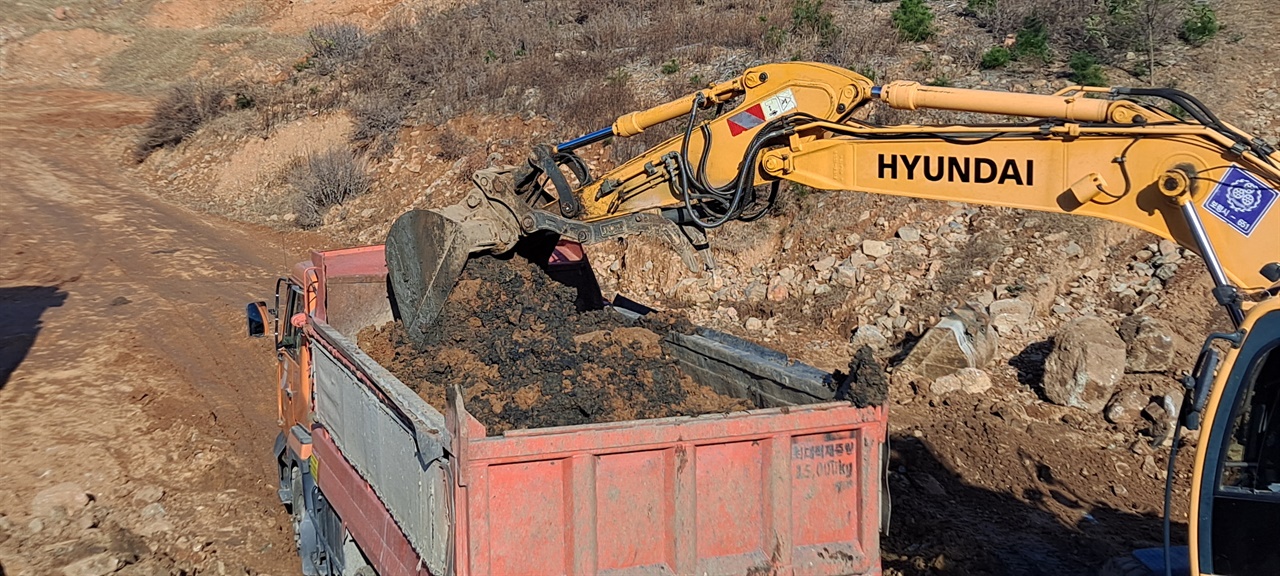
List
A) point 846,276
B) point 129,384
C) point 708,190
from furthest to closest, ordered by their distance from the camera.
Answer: point 846,276 < point 129,384 < point 708,190

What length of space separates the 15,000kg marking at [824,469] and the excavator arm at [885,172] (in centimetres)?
161

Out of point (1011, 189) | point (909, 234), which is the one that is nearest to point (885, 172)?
point (1011, 189)

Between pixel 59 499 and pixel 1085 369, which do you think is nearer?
pixel 59 499

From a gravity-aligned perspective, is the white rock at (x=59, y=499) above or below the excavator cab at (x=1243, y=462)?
below

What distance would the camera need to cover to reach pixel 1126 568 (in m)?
5.12

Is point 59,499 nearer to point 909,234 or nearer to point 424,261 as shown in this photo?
point 424,261

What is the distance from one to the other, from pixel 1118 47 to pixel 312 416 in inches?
504

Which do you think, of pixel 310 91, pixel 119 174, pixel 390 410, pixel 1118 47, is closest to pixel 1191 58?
pixel 1118 47

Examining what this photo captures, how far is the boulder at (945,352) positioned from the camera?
10.3 meters

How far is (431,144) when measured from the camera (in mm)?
19750

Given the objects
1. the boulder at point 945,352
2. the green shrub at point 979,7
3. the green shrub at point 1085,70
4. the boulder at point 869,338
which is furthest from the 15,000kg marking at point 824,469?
the green shrub at point 979,7

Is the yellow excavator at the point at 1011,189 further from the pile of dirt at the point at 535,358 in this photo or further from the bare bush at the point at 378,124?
the bare bush at the point at 378,124

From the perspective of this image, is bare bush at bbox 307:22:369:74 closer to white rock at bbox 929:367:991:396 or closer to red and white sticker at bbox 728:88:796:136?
white rock at bbox 929:367:991:396

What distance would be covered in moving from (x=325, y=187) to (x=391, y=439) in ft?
48.6
